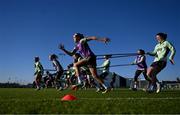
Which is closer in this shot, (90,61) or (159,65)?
(90,61)

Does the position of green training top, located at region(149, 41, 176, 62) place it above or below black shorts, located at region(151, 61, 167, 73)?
above

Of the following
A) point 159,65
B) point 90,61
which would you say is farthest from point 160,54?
point 90,61

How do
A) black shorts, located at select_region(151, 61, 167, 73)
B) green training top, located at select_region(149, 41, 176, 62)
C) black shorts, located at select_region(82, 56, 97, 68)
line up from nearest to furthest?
black shorts, located at select_region(82, 56, 97, 68) → green training top, located at select_region(149, 41, 176, 62) → black shorts, located at select_region(151, 61, 167, 73)

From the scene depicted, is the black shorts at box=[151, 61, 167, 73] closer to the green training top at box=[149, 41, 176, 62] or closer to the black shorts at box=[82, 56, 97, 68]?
the green training top at box=[149, 41, 176, 62]

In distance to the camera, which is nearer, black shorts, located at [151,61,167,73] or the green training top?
the green training top

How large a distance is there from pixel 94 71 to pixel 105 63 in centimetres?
1179

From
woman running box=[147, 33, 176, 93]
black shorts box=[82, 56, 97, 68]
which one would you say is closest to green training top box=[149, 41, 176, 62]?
woman running box=[147, 33, 176, 93]

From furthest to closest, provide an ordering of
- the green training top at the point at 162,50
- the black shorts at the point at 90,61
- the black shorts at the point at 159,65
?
the black shorts at the point at 159,65
the green training top at the point at 162,50
the black shorts at the point at 90,61

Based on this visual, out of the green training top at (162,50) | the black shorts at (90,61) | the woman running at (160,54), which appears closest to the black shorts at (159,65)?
the woman running at (160,54)

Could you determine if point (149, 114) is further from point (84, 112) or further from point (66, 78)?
point (66, 78)

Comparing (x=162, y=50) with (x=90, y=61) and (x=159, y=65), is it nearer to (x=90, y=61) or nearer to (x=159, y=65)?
(x=159, y=65)

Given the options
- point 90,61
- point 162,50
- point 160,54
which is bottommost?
point 90,61

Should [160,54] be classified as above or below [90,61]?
above

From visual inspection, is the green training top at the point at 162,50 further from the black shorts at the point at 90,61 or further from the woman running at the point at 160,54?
the black shorts at the point at 90,61
